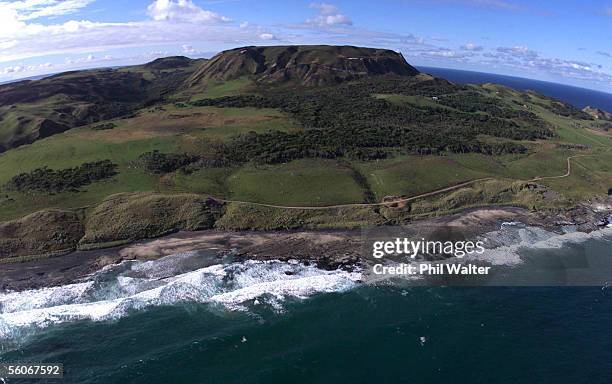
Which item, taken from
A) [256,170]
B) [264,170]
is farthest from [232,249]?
[264,170]

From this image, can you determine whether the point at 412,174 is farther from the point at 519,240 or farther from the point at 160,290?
the point at 160,290

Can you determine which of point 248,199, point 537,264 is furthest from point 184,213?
point 537,264

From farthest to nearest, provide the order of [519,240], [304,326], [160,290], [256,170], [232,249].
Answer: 1. [256,170]
2. [519,240]
3. [232,249]
4. [160,290]
5. [304,326]

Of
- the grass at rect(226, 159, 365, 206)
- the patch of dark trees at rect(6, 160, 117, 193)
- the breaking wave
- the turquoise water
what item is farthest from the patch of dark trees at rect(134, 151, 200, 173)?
the breaking wave

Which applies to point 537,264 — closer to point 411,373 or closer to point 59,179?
point 411,373

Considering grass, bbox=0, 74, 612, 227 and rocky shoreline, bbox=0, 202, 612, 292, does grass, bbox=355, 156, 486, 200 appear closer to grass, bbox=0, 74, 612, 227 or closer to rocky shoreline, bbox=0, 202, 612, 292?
grass, bbox=0, 74, 612, 227

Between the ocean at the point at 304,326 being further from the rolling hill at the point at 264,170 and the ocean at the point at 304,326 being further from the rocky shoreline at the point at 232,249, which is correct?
the rolling hill at the point at 264,170
